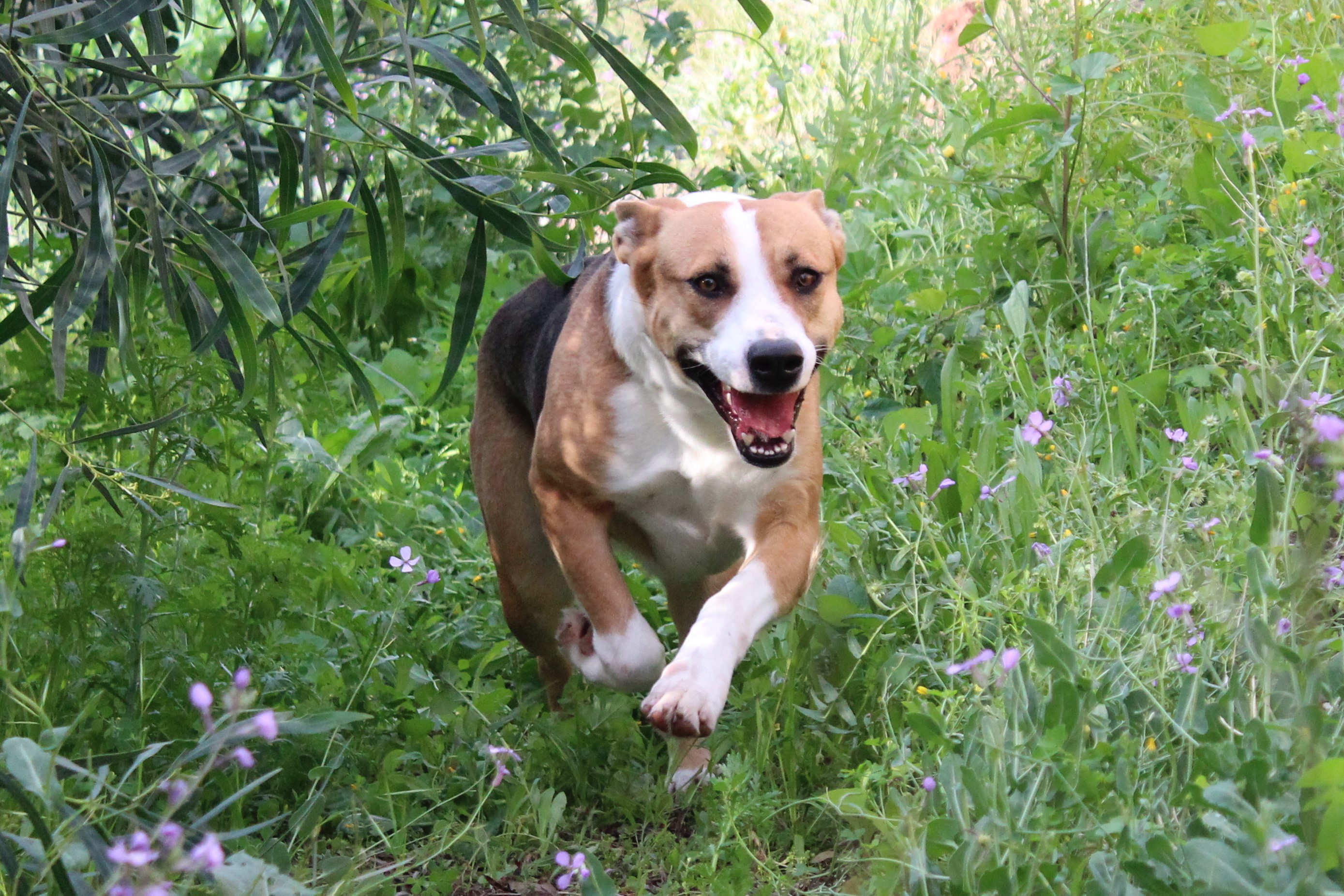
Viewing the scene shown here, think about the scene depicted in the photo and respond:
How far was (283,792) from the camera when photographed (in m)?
2.89

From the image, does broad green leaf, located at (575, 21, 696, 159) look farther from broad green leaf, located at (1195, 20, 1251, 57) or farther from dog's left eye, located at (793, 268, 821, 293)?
broad green leaf, located at (1195, 20, 1251, 57)

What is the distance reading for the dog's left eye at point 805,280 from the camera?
3.24m

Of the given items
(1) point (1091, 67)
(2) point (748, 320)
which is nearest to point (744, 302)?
(2) point (748, 320)

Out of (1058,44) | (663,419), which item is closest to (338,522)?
(663,419)

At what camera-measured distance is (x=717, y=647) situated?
9.45ft

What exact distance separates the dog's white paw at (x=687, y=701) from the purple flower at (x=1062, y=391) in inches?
49.6

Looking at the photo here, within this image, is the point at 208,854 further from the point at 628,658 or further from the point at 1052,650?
the point at 628,658

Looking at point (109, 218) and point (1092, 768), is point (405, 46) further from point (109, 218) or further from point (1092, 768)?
point (1092, 768)

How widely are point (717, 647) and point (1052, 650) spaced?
3.33 feet

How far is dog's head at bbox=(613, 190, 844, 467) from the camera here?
9.89ft

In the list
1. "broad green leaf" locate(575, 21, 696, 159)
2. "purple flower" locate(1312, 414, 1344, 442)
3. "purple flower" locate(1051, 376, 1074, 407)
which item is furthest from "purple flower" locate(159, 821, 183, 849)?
"purple flower" locate(1051, 376, 1074, 407)

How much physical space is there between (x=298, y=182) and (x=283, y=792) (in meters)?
1.23

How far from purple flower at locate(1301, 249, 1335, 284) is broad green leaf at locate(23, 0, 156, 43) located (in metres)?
2.32

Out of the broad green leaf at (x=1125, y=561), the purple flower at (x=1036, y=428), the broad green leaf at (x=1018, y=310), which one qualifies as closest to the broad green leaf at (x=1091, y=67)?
the broad green leaf at (x=1018, y=310)
